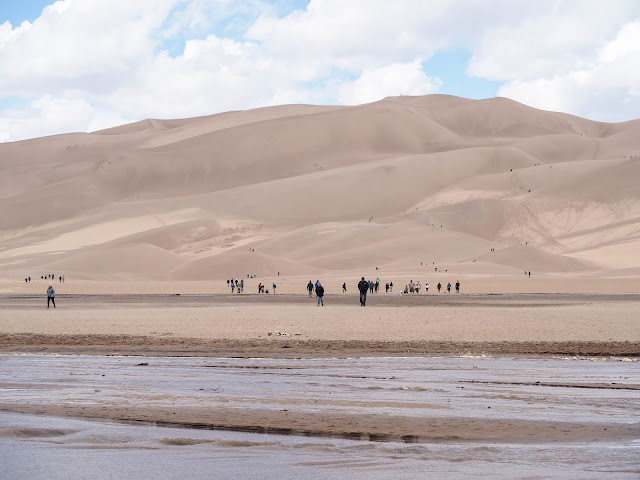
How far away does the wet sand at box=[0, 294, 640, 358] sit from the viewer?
21844 mm

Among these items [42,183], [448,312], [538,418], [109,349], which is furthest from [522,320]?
[42,183]

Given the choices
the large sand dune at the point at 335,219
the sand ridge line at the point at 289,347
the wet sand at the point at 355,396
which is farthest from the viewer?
the large sand dune at the point at 335,219

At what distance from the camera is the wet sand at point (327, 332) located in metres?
21.8

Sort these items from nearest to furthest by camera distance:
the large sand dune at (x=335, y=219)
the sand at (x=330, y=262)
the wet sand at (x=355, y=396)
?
the wet sand at (x=355, y=396)
the sand at (x=330, y=262)
the large sand dune at (x=335, y=219)

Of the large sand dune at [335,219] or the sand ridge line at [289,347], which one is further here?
the large sand dune at [335,219]

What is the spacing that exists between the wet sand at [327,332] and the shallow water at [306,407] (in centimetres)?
252

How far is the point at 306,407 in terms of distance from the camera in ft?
40.5

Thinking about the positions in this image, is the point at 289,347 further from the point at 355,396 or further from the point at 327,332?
the point at 355,396

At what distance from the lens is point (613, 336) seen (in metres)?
25.0

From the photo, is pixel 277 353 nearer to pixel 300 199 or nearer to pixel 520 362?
pixel 520 362

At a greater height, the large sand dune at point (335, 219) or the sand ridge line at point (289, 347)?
the large sand dune at point (335, 219)

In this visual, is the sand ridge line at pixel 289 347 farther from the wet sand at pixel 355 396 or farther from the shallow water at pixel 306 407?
the wet sand at pixel 355 396

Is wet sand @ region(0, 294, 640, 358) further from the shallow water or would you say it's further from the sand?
the shallow water

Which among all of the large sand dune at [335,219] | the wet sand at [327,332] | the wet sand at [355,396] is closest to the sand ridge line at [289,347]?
the wet sand at [327,332]
